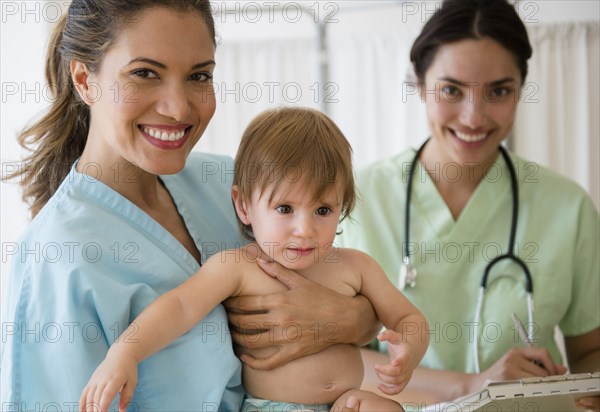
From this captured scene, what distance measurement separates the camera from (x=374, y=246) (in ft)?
6.07

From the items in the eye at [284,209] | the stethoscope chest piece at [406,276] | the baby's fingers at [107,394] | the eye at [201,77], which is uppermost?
the eye at [201,77]

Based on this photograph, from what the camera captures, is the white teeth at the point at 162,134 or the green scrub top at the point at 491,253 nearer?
the white teeth at the point at 162,134

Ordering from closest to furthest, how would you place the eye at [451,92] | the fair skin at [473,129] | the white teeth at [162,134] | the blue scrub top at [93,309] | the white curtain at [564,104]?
1. the blue scrub top at [93,309]
2. the white teeth at [162,134]
3. the fair skin at [473,129]
4. the eye at [451,92]
5. the white curtain at [564,104]

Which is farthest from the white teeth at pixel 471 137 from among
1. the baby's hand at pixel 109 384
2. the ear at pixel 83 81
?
the baby's hand at pixel 109 384

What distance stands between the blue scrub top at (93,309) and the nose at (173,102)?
176 millimetres

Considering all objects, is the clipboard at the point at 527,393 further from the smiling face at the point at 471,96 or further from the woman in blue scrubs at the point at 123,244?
the smiling face at the point at 471,96

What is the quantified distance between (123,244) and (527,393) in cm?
68

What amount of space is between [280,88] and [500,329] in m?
1.19

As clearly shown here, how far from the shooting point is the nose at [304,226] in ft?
3.94

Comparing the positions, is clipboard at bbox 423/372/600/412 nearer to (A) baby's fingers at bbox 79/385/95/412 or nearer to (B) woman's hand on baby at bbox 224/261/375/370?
(B) woman's hand on baby at bbox 224/261/375/370

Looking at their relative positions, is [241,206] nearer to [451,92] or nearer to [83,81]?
[83,81]

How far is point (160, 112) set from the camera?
122cm

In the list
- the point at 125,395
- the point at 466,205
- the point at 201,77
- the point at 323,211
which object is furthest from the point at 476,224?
the point at 125,395

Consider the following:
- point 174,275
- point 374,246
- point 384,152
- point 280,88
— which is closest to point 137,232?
point 174,275
